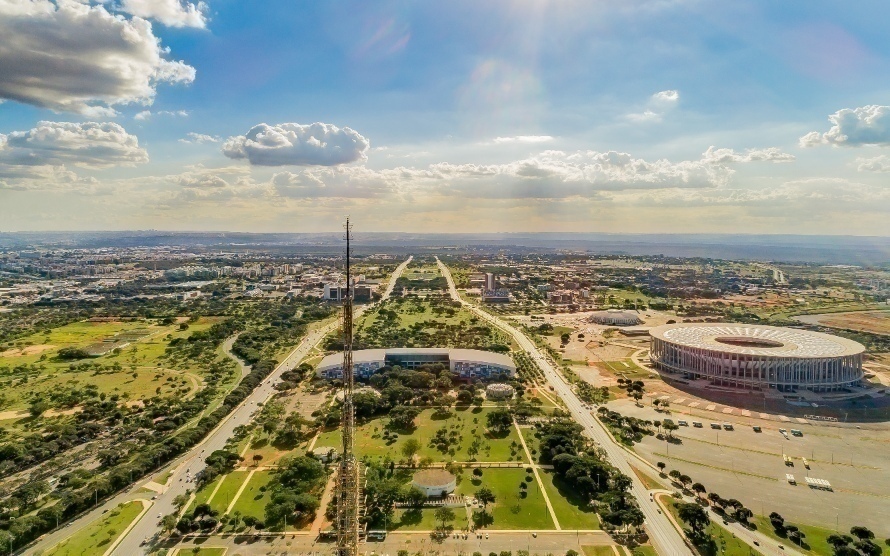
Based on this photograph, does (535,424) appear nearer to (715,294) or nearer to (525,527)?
(525,527)

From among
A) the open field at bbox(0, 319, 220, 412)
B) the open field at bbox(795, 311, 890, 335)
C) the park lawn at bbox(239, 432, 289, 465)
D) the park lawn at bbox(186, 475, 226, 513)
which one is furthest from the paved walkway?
the open field at bbox(795, 311, 890, 335)

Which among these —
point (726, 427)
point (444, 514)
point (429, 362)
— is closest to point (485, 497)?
point (444, 514)

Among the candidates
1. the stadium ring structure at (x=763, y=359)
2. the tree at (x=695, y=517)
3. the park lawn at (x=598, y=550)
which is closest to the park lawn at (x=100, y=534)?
the park lawn at (x=598, y=550)

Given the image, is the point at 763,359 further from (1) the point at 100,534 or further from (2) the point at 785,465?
(1) the point at 100,534

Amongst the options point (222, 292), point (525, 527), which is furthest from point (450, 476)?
point (222, 292)

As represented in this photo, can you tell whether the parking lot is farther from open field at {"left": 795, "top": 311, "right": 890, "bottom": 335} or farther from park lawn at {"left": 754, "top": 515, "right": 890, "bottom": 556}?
open field at {"left": 795, "top": 311, "right": 890, "bottom": 335}

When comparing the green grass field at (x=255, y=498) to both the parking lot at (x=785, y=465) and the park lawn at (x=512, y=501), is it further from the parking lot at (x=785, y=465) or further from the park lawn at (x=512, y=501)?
the parking lot at (x=785, y=465)
